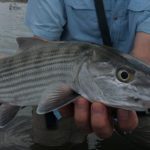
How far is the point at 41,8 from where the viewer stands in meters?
5.75

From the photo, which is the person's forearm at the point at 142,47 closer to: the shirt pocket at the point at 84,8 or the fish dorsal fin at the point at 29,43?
the shirt pocket at the point at 84,8

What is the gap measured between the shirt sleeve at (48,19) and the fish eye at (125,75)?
2.11 metres

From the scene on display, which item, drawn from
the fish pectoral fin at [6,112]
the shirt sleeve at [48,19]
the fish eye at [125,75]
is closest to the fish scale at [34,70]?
the fish pectoral fin at [6,112]

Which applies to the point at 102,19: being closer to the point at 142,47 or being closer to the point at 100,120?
the point at 142,47

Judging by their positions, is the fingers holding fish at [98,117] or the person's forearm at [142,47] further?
the person's forearm at [142,47]

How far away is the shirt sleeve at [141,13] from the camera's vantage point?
5277mm

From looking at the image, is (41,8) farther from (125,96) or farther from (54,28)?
(125,96)

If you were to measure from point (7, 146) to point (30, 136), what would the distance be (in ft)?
1.69

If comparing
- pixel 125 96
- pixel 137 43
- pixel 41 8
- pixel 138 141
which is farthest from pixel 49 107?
pixel 138 141

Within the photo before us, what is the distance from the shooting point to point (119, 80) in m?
3.69

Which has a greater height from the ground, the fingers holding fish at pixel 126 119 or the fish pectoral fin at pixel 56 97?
the fish pectoral fin at pixel 56 97

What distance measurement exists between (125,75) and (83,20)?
85.3 inches

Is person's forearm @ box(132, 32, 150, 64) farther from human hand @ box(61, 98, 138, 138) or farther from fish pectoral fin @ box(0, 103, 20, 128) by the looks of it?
fish pectoral fin @ box(0, 103, 20, 128)

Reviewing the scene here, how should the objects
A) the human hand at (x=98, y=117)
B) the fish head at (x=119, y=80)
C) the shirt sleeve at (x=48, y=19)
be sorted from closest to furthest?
the fish head at (x=119, y=80), the human hand at (x=98, y=117), the shirt sleeve at (x=48, y=19)
